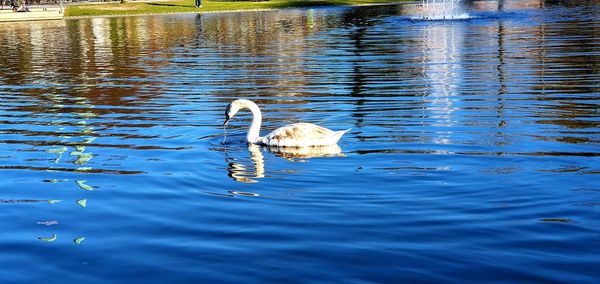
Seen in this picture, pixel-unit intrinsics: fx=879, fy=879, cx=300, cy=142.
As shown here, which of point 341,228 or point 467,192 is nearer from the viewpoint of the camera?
point 341,228

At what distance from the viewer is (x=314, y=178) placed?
1166cm

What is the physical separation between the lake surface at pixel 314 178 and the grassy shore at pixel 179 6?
5814 centimetres

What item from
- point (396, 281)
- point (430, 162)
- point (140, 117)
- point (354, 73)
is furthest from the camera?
point (354, 73)

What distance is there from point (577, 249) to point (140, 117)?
11613 mm

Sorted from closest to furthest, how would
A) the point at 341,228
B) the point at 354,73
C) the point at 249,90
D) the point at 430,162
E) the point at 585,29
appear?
the point at 341,228 < the point at 430,162 < the point at 249,90 < the point at 354,73 < the point at 585,29

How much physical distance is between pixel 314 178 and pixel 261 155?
82.8 inches

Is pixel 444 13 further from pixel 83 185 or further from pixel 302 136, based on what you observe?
pixel 83 185

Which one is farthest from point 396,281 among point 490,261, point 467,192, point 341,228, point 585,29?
point 585,29

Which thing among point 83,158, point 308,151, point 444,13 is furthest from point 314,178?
point 444,13

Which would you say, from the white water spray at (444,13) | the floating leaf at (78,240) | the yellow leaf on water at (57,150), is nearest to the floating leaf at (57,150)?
the yellow leaf on water at (57,150)

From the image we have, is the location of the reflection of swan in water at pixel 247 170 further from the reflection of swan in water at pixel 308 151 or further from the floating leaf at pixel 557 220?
the floating leaf at pixel 557 220

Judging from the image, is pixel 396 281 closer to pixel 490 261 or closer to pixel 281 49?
pixel 490 261

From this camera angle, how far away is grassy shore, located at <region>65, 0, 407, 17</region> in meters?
82.9

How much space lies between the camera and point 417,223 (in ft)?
30.7
